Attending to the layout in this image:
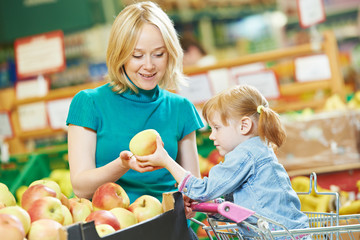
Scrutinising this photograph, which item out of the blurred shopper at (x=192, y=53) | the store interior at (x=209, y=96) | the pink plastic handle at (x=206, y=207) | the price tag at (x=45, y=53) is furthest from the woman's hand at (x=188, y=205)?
the blurred shopper at (x=192, y=53)

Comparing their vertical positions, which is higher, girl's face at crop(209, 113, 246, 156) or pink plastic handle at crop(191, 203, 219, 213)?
girl's face at crop(209, 113, 246, 156)

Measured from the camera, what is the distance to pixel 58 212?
4.50 feet

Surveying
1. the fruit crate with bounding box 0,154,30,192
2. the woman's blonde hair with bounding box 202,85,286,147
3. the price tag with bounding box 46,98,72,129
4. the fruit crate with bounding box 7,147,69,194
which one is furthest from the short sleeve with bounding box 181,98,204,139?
the price tag with bounding box 46,98,72,129

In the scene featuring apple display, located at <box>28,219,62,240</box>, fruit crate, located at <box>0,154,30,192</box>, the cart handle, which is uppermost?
apple display, located at <box>28,219,62,240</box>

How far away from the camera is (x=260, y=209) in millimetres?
1521

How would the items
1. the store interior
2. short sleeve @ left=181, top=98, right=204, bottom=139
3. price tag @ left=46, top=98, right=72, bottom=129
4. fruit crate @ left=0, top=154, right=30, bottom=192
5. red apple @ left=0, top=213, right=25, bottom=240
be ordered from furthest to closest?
price tag @ left=46, top=98, right=72, bottom=129 < fruit crate @ left=0, top=154, right=30, bottom=192 < the store interior < short sleeve @ left=181, top=98, right=204, bottom=139 < red apple @ left=0, top=213, right=25, bottom=240

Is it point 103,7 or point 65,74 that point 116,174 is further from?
point 65,74

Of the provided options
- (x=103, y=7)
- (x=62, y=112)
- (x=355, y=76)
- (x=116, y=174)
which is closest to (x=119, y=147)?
(x=116, y=174)

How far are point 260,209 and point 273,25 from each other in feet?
25.5

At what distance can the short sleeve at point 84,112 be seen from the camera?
1.79 meters

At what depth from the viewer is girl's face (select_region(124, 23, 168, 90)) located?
1.78 m

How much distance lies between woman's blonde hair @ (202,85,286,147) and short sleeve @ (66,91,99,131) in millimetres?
410

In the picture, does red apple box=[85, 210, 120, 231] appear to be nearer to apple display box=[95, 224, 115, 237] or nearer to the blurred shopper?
apple display box=[95, 224, 115, 237]

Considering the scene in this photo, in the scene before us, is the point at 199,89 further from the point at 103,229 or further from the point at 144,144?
the point at 103,229
